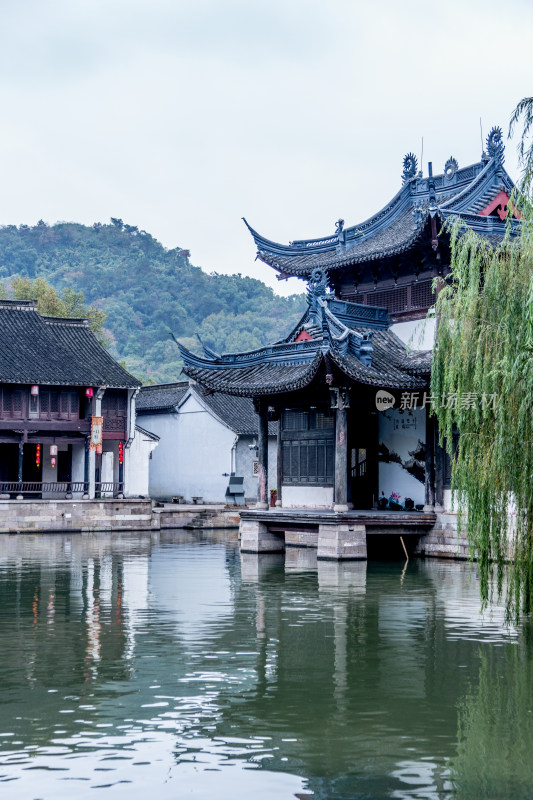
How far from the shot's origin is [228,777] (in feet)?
27.9

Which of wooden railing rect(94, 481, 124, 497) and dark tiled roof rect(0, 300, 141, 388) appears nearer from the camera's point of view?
dark tiled roof rect(0, 300, 141, 388)

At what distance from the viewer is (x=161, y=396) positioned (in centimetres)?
5078

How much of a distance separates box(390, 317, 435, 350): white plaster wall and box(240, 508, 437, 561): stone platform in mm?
4232

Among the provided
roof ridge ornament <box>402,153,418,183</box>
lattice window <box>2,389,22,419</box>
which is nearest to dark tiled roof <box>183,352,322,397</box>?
roof ridge ornament <box>402,153,418,183</box>

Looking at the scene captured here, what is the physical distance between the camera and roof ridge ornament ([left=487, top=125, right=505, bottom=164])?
2786 centimetres

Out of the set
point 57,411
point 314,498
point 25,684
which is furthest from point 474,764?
point 57,411

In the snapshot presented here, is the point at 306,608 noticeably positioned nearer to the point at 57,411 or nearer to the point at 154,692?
the point at 154,692

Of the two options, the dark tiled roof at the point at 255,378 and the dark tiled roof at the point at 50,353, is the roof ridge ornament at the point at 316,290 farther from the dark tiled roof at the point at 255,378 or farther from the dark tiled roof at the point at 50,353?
the dark tiled roof at the point at 50,353

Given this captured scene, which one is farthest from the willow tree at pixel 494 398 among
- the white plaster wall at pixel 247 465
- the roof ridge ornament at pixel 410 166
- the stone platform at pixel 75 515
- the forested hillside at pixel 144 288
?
the forested hillside at pixel 144 288

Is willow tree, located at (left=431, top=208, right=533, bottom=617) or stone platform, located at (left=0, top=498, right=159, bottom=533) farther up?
willow tree, located at (left=431, top=208, right=533, bottom=617)

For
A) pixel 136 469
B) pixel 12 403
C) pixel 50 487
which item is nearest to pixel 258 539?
pixel 12 403

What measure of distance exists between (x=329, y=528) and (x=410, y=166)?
444 inches

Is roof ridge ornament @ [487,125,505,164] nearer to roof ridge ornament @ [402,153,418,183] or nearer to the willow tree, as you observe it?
roof ridge ornament @ [402,153,418,183]

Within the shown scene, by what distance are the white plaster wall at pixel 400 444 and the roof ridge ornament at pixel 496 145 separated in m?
6.83
